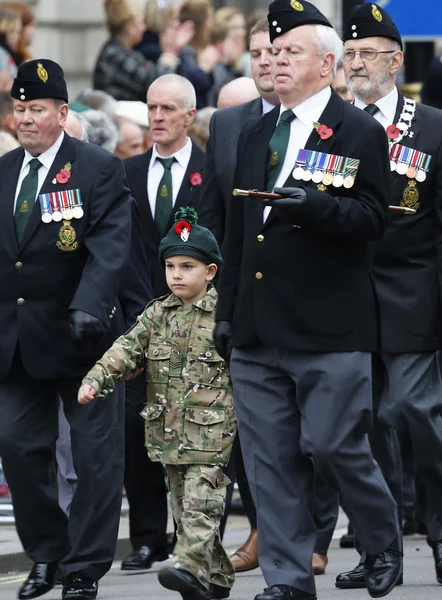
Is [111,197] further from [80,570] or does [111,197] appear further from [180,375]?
[80,570]

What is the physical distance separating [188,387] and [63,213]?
0.93 m

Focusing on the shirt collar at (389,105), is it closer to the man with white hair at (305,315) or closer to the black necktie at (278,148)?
the man with white hair at (305,315)

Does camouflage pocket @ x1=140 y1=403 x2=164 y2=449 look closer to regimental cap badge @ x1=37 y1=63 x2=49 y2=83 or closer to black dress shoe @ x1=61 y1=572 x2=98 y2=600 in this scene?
black dress shoe @ x1=61 y1=572 x2=98 y2=600

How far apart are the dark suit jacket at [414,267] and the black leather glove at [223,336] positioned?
103 centimetres

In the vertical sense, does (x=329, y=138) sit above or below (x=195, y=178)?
above

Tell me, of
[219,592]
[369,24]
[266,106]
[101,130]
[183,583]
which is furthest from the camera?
[101,130]

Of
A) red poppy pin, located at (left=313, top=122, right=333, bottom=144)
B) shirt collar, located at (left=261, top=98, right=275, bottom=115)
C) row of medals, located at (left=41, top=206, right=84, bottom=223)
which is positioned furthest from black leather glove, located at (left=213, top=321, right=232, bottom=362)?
shirt collar, located at (left=261, top=98, right=275, bottom=115)

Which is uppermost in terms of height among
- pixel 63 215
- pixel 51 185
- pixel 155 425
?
pixel 51 185

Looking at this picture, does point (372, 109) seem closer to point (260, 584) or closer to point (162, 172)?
point (162, 172)

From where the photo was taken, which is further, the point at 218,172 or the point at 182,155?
the point at 182,155

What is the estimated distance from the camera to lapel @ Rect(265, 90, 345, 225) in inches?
302

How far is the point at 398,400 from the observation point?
8.77m

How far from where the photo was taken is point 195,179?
10508mm

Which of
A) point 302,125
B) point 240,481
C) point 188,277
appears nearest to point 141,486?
point 240,481
